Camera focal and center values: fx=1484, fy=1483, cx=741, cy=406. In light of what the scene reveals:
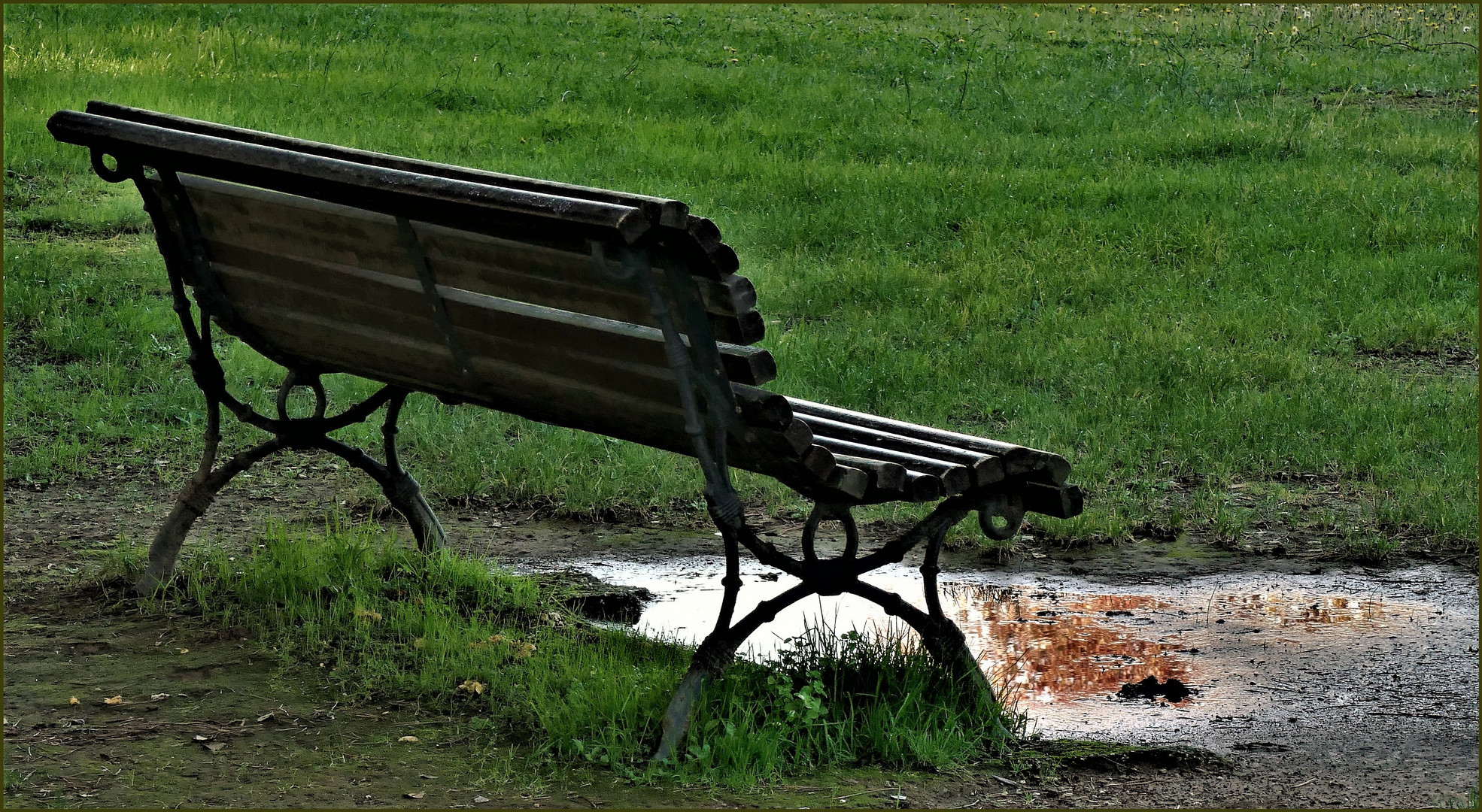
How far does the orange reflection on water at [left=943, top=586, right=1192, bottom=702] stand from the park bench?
1.71 feet

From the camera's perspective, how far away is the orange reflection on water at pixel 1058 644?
413cm

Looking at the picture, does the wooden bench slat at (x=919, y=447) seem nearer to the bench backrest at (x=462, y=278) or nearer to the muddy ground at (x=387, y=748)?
the bench backrest at (x=462, y=278)

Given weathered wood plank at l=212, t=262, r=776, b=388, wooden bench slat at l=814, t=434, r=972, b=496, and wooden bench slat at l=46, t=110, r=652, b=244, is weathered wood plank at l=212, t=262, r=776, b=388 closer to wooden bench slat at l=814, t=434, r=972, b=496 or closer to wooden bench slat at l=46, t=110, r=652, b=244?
wooden bench slat at l=46, t=110, r=652, b=244

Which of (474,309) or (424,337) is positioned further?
(424,337)

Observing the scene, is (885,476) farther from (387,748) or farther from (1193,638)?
(1193,638)

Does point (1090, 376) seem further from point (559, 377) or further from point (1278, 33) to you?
point (1278, 33)

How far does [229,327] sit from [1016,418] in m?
3.41

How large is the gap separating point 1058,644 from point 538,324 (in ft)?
6.31

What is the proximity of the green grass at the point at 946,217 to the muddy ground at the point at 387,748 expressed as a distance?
143 centimetres

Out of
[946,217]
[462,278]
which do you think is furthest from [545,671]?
[946,217]

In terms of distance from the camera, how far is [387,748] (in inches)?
137

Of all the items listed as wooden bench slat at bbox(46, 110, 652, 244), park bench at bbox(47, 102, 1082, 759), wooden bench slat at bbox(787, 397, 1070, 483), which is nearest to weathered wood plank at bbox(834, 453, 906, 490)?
park bench at bbox(47, 102, 1082, 759)

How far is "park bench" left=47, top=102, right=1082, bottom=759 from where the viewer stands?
3188mm

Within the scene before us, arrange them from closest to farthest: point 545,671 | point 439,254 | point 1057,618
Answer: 1. point 439,254
2. point 545,671
3. point 1057,618
